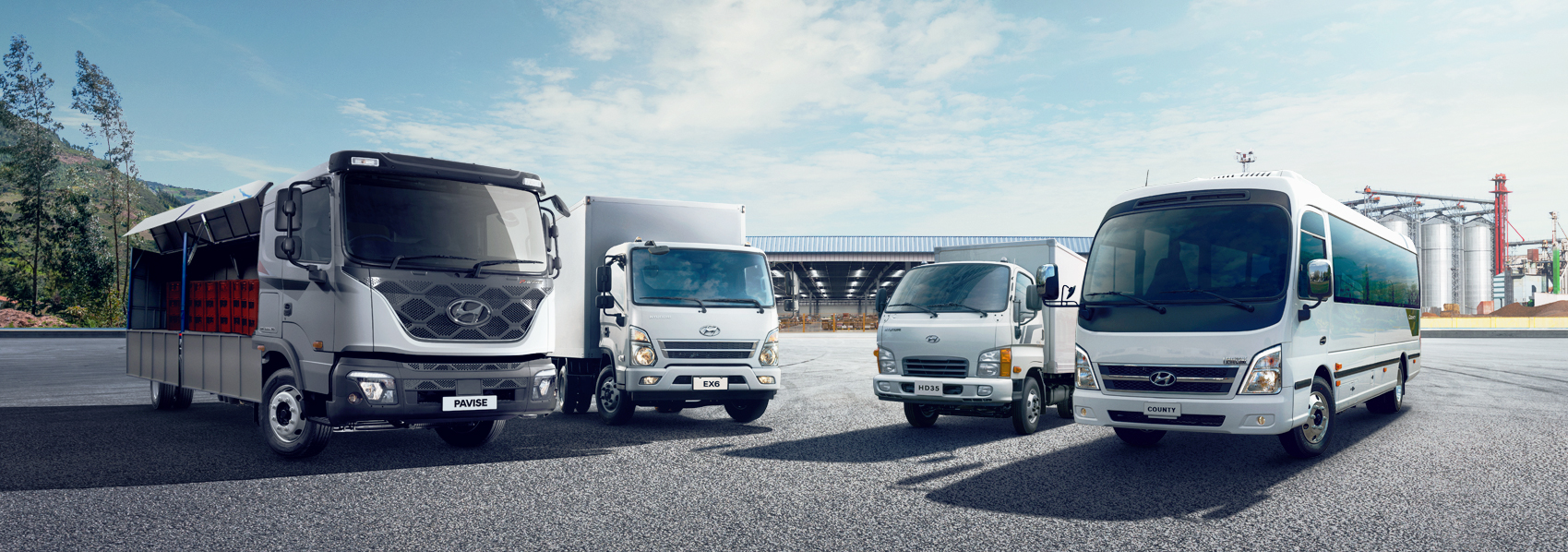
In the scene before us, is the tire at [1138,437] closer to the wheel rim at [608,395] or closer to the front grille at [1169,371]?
the front grille at [1169,371]

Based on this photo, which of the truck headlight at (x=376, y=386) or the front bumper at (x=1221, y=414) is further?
the truck headlight at (x=376, y=386)

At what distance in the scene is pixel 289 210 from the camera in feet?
21.2

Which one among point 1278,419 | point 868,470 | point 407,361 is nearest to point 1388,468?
point 1278,419

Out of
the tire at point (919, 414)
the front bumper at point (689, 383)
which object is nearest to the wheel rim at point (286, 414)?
the front bumper at point (689, 383)

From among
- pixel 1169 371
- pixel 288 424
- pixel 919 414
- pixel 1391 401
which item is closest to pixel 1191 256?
pixel 1169 371

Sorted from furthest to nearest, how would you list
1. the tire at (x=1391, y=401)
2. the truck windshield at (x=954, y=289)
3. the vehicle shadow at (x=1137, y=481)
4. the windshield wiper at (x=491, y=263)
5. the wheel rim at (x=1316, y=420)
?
the tire at (x=1391, y=401) → the truck windshield at (x=954, y=289) → the windshield wiper at (x=491, y=263) → the wheel rim at (x=1316, y=420) → the vehicle shadow at (x=1137, y=481)

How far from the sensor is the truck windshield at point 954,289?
28.3ft

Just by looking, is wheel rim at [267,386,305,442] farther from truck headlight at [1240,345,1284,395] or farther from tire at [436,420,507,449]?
truck headlight at [1240,345,1284,395]

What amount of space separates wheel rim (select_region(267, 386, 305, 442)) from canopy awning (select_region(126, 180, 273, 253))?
159 centimetres

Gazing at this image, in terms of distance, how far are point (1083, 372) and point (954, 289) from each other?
2144 millimetres

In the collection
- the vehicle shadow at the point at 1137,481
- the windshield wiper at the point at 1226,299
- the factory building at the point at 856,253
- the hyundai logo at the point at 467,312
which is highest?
the factory building at the point at 856,253

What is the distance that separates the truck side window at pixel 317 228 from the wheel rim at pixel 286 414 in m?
1.15

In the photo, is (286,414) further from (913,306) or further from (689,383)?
(913,306)

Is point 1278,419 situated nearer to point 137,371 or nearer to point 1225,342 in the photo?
point 1225,342
